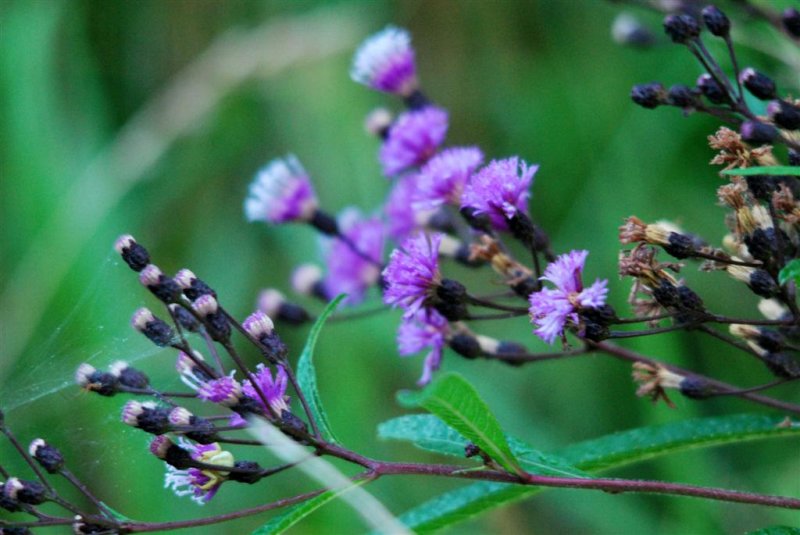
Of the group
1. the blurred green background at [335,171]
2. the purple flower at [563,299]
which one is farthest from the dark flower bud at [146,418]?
the blurred green background at [335,171]

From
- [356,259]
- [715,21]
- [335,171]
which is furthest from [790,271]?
[335,171]

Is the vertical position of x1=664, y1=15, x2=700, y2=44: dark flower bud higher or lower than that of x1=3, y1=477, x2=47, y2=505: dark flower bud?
higher

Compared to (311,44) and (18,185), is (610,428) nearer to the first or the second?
(311,44)

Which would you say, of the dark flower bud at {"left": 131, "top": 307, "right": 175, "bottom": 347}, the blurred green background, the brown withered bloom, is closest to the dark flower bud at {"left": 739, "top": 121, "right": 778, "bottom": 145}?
the brown withered bloom

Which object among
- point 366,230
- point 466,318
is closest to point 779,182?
point 466,318

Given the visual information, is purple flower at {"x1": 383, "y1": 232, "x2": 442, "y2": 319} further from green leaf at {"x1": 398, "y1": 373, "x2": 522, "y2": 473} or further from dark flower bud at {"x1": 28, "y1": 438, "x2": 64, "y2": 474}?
dark flower bud at {"x1": 28, "y1": 438, "x2": 64, "y2": 474}

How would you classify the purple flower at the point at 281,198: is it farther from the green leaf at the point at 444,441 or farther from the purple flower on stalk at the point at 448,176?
the green leaf at the point at 444,441
